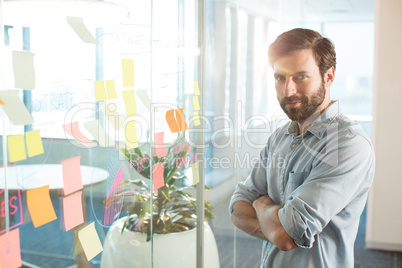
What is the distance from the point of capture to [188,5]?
1.87 meters

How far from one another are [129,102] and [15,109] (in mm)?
517

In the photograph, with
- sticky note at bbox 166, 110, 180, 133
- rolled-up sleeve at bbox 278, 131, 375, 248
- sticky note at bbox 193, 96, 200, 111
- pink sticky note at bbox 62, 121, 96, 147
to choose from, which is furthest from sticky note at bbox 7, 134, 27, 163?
sticky note at bbox 193, 96, 200, 111

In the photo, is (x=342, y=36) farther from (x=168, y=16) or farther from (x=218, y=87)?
(x=168, y=16)

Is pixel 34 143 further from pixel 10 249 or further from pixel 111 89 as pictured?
pixel 111 89

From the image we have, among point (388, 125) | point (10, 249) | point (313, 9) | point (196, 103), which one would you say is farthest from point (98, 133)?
point (313, 9)

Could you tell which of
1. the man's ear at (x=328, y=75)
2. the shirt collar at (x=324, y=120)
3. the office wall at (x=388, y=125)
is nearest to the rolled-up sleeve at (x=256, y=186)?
the shirt collar at (x=324, y=120)

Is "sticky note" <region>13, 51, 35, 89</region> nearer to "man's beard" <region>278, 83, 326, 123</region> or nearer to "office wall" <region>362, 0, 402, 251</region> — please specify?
"man's beard" <region>278, 83, 326, 123</region>

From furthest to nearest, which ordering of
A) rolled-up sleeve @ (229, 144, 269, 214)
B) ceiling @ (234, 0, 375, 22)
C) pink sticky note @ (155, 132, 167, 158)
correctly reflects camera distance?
ceiling @ (234, 0, 375, 22)
pink sticky note @ (155, 132, 167, 158)
rolled-up sleeve @ (229, 144, 269, 214)

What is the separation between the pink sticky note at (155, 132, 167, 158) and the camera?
5.37 ft

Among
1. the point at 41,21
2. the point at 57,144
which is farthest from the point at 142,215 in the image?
the point at 41,21

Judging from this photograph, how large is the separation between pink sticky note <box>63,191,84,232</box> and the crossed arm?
564mm

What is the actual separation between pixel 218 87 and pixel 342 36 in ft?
14.8

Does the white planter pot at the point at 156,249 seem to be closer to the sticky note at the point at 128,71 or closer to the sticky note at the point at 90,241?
the sticky note at the point at 90,241

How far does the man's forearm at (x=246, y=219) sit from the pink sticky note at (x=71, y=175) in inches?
23.2
